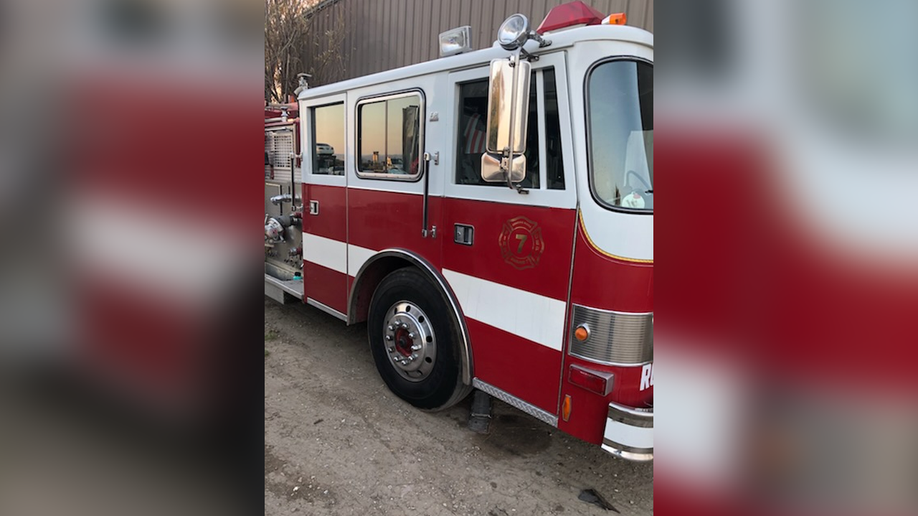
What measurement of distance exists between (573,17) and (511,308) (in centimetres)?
168

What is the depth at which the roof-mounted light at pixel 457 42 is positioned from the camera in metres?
3.52

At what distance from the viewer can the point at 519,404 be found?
10.3 ft

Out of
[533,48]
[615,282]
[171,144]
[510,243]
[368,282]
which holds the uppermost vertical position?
[533,48]

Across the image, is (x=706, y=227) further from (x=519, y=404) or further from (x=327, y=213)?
(x=327, y=213)

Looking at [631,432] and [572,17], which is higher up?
[572,17]

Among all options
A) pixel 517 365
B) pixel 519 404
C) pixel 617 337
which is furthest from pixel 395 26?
pixel 617 337

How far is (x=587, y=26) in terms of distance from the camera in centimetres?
273

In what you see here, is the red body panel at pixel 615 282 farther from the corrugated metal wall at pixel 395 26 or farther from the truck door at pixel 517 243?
the corrugated metal wall at pixel 395 26

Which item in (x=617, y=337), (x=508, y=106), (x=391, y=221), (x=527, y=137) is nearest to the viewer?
(x=508, y=106)

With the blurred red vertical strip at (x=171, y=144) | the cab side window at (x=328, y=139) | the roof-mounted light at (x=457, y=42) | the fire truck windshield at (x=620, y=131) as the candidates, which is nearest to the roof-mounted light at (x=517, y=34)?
the fire truck windshield at (x=620, y=131)

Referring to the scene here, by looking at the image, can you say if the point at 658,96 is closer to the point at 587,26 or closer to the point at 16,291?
the point at 16,291

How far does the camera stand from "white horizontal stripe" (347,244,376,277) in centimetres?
415

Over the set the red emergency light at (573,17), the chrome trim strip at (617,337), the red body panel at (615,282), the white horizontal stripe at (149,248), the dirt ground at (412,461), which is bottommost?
the dirt ground at (412,461)

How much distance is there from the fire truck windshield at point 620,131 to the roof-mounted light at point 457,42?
44.6 inches
